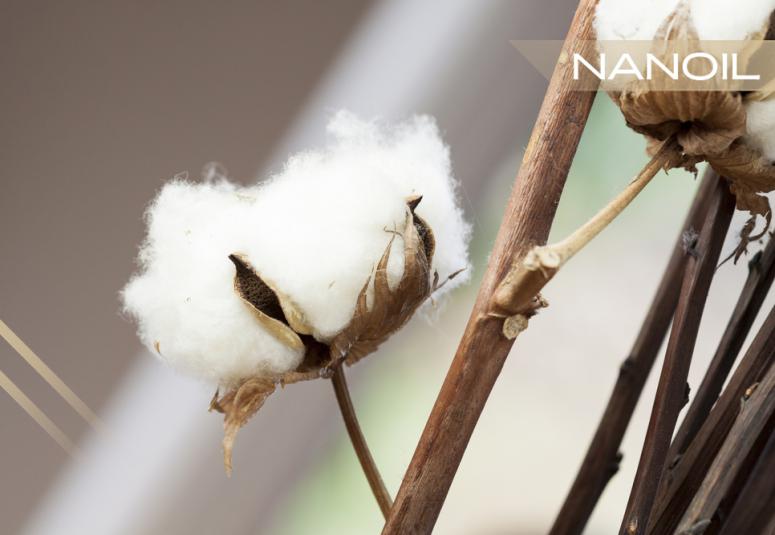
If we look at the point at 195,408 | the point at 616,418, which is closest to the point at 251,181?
the point at 195,408

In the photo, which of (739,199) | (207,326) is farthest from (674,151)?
(207,326)

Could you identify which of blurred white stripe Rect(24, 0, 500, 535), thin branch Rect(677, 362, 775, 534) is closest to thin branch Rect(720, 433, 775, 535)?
thin branch Rect(677, 362, 775, 534)

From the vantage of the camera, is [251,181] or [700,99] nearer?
[700,99]

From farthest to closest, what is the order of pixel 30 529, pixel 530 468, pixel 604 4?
1. pixel 530 468
2. pixel 30 529
3. pixel 604 4

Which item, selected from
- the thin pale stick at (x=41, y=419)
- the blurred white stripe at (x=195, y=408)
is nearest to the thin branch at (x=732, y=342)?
the blurred white stripe at (x=195, y=408)

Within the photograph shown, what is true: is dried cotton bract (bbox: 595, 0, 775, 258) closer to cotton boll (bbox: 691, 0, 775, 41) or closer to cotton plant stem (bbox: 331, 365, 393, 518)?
cotton boll (bbox: 691, 0, 775, 41)

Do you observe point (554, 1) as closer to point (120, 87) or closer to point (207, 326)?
point (120, 87)

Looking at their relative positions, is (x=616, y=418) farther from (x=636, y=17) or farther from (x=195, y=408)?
(x=195, y=408)
